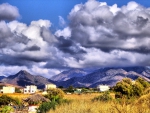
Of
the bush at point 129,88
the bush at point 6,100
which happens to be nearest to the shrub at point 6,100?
the bush at point 6,100

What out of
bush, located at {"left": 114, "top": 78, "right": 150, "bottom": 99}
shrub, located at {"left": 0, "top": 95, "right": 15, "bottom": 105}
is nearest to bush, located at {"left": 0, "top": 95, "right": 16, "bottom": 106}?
shrub, located at {"left": 0, "top": 95, "right": 15, "bottom": 105}

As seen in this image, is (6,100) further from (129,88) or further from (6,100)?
(129,88)

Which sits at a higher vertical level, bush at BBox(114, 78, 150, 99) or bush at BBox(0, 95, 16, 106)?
bush at BBox(114, 78, 150, 99)

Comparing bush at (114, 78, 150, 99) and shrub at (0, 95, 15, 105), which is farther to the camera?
bush at (114, 78, 150, 99)

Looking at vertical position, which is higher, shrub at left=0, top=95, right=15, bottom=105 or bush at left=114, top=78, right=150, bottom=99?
bush at left=114, top=78, right=150, bottom=99

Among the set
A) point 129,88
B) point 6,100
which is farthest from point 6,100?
point 129,88

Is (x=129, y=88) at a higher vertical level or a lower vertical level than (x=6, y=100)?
higher

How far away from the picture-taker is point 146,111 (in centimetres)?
1127

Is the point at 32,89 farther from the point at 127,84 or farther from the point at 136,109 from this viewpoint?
the point at 136,109

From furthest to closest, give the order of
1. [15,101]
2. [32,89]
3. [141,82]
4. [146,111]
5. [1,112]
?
1. [32,89]
2. [141,82]
3. [15,101]
4. [1,112]
5. [146,111]

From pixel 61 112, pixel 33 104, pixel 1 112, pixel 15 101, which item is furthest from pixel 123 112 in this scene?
pixel 15 101

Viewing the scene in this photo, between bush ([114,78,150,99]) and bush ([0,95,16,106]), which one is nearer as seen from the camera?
bush ([0,95,16,106])

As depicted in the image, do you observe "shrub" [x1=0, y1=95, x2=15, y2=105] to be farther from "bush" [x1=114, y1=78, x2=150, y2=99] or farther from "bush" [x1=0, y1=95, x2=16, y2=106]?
"bush" [x1=114, y1=78, x2=150, y2=99]

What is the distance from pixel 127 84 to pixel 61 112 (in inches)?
1355
